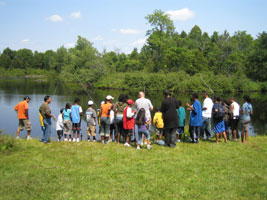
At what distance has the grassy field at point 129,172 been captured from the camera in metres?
4.78

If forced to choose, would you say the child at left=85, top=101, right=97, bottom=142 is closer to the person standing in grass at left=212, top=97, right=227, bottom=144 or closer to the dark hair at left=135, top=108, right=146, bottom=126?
the dark hair at left=135, top=108, right=146, bottom=126

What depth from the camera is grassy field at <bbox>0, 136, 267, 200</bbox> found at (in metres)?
4.78

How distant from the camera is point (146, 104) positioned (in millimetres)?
8055

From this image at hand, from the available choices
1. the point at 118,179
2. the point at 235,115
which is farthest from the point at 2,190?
the point at 235,115

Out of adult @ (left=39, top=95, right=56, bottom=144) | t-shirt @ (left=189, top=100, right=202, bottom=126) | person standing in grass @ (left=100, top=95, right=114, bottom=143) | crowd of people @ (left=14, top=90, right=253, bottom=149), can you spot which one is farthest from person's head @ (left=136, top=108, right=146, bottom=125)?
adult @ (left=39, top=95, right=56, bottom=144)

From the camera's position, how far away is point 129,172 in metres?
5.77

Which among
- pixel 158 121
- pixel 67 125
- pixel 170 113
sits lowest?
pixel 67 125

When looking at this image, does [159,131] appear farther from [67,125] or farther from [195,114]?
[67,125]

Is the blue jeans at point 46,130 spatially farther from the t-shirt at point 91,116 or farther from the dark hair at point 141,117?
the dark hair at point 141,117

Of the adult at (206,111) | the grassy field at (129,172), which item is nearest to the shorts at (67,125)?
the grassy field at (129,172)

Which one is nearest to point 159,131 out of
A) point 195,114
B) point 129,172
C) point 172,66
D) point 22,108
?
point 195,114

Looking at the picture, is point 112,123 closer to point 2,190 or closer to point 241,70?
point 2,190

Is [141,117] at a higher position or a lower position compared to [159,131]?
higher

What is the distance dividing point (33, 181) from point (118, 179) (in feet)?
5.96
